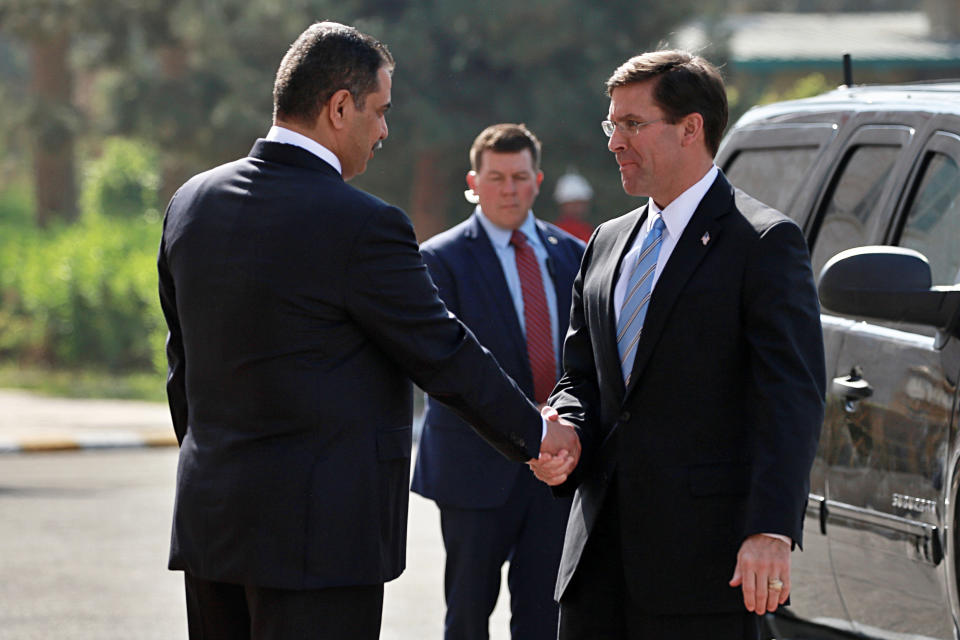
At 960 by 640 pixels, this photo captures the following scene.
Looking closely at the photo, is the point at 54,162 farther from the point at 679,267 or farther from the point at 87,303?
the point at 679,267

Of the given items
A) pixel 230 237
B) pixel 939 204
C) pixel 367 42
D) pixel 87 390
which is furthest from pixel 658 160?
pixel 87 390

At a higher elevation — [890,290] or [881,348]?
[890,290]

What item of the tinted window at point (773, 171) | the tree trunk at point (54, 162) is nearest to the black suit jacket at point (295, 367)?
the tinted window at point (773, 171)

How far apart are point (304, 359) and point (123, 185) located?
25.4m

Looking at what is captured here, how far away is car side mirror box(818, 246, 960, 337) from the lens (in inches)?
170

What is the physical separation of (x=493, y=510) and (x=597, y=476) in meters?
2.02

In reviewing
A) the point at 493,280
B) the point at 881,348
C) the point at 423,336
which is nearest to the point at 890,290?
the point at 881,348

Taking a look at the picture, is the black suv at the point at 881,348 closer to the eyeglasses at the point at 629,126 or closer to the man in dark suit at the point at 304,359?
the eyeglasses at the point at 629,126

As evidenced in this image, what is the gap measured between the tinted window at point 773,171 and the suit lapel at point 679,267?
1.99 meters

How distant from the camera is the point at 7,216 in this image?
35219 millimetres

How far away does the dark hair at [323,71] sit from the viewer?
389cm

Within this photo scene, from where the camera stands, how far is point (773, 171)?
5941 mm

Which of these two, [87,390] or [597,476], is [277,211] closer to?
[597,476]

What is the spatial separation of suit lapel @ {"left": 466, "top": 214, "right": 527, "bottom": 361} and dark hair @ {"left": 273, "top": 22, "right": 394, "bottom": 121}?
234 cm
